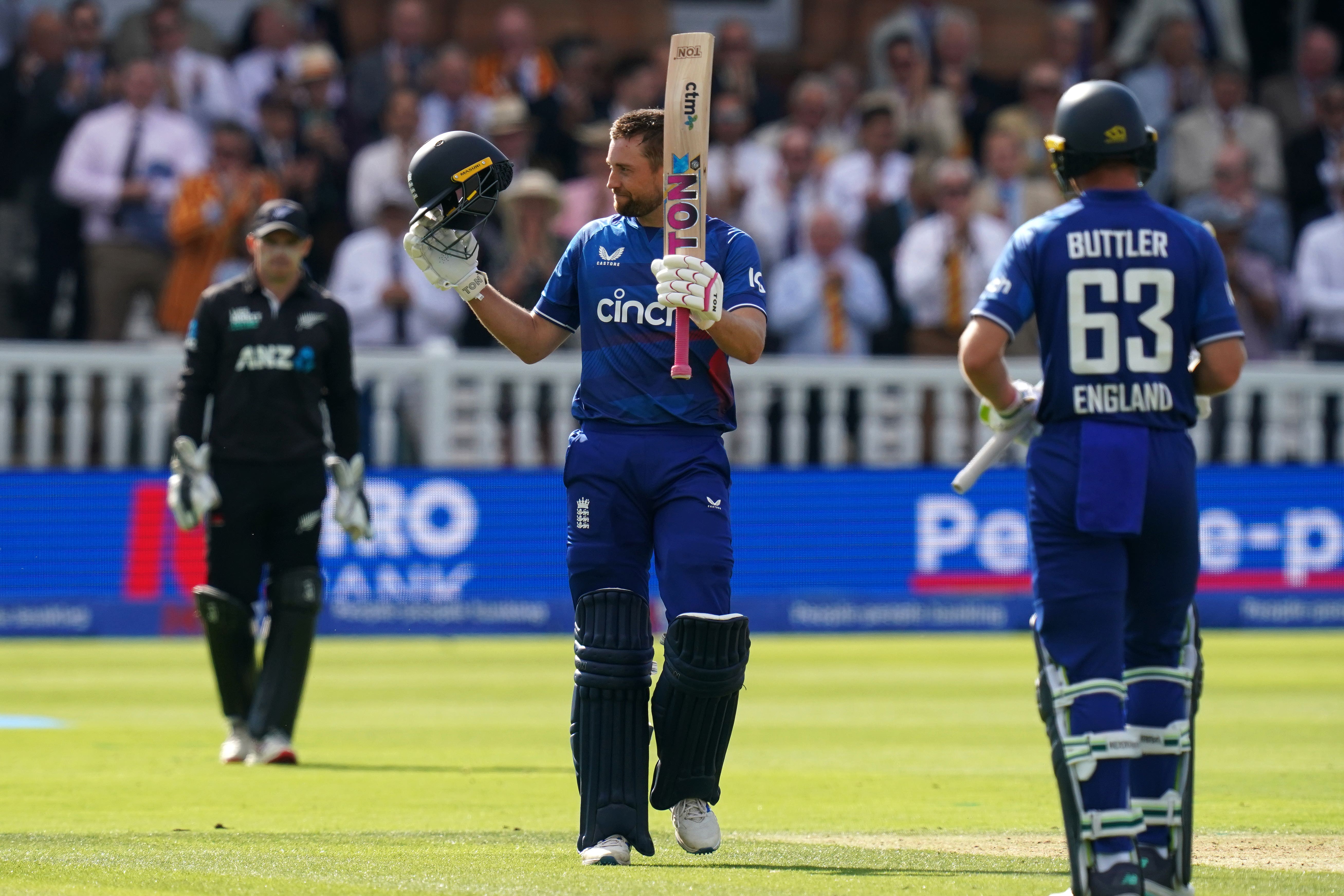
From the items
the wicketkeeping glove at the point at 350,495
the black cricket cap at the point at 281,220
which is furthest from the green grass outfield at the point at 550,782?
the black cricket cap at the point at 281,220

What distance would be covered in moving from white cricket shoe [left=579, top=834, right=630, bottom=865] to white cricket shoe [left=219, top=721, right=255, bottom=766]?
139 inches

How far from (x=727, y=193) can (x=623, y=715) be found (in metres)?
11.0

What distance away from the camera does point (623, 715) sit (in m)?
6.29

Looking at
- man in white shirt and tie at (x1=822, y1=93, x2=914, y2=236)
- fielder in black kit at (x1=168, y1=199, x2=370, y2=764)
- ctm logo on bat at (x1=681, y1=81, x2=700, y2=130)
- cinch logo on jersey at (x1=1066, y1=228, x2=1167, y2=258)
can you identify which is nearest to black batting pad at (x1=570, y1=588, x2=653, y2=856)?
ctm logo on bat at (x1=681, y1=81, x2=700, y2=130)

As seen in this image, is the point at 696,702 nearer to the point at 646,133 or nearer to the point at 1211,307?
the point at 646,133

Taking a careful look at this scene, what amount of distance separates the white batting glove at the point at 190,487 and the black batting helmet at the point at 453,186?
3454mm

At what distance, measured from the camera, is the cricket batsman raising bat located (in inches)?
247

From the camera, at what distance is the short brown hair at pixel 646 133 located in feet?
21.5

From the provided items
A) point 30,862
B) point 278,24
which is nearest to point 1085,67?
point 278,24

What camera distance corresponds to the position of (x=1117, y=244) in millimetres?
5441

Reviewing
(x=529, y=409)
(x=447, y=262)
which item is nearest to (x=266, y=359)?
(x=447, y=262)

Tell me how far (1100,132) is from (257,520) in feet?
17.3

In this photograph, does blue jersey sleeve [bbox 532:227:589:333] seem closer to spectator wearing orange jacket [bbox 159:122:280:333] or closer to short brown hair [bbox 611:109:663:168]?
short brown hair [bbox 611:109:663:168]

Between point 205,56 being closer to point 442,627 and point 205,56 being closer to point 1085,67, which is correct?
point 442,627
